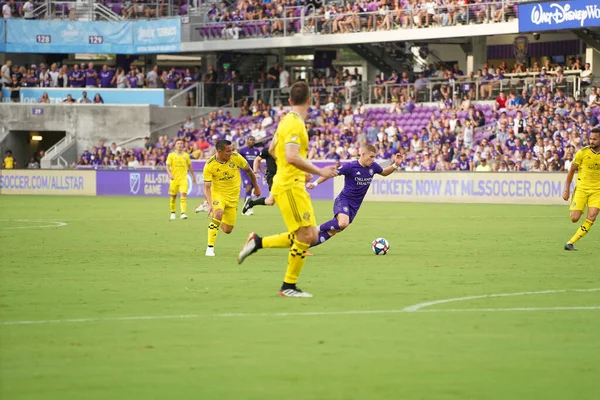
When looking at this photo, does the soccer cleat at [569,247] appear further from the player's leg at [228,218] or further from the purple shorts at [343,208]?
the player's leg at [228,218]

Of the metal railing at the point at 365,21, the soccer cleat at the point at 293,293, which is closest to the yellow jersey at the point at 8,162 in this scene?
the metal railing at the point at 365,21

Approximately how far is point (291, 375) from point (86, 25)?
179 feet

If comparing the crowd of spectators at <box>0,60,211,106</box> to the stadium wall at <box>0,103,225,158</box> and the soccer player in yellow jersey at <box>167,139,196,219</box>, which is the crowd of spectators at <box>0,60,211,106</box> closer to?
the stadium wall at <box>0,103,225,158</box>

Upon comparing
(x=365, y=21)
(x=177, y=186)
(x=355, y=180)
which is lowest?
(x=177, y=186)

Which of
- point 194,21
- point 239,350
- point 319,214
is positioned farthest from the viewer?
point 194,21

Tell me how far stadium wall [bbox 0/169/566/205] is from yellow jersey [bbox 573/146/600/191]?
17.2 meters

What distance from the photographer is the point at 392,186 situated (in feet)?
134

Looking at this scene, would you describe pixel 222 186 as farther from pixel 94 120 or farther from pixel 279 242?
pixel 94 120

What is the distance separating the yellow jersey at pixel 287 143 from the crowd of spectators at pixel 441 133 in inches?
1013

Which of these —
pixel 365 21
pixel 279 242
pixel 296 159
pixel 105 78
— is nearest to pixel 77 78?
pixel 105 78

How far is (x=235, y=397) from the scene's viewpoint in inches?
277

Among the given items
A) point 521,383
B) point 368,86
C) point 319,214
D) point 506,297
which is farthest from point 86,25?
point 521,383

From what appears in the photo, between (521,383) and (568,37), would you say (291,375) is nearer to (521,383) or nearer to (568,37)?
(521,383)

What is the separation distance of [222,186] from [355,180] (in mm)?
2246
